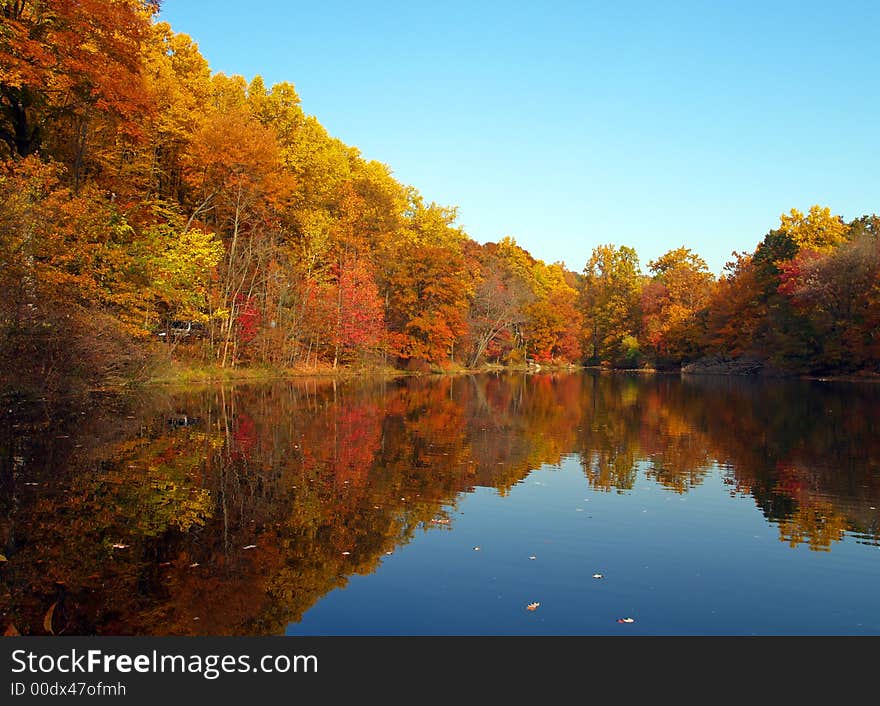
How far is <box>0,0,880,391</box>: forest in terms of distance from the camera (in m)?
20.4

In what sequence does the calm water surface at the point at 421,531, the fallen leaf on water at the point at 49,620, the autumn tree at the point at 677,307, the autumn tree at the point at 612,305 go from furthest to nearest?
the autumn tree at the point at 612,305
the autumn tree at the point at 677,307
the calm water surface at the point at 421,531
the fallen leaf on water at the point at 49,620

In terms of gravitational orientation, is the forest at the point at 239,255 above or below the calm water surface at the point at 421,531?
above

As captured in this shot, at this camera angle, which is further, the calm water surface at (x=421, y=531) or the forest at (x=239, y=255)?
the forest at (x=239, y=255)

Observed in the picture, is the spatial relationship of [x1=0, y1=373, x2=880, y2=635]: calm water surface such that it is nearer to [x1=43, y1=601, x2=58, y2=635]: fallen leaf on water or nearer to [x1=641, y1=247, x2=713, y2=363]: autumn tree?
[x1=43, y1=601, x2=58, y2=635]: fallen leaf on water

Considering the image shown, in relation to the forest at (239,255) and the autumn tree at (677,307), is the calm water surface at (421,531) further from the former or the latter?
the autumn tree at (677,307)

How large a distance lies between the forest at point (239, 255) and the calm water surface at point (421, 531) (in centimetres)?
576

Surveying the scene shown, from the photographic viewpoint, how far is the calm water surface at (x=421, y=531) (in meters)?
5.82

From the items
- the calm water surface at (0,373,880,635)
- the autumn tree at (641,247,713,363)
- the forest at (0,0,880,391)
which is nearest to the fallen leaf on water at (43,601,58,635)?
the calm water surface at (0,373,880,635)

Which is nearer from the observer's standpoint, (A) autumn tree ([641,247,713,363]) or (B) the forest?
(B) the forest

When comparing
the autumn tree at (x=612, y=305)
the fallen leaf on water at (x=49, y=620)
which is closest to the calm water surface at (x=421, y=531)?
the fallen leaf on water at (x=49, y=620)

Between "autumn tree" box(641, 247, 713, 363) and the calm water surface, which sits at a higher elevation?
"autumn tree" box(641, 247, 713, 363)

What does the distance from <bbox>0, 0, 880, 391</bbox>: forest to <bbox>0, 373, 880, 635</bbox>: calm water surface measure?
576 centimetres

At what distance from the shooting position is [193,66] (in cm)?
3622

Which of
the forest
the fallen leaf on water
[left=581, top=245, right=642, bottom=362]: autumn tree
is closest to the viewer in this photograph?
the fallen leaf on water
